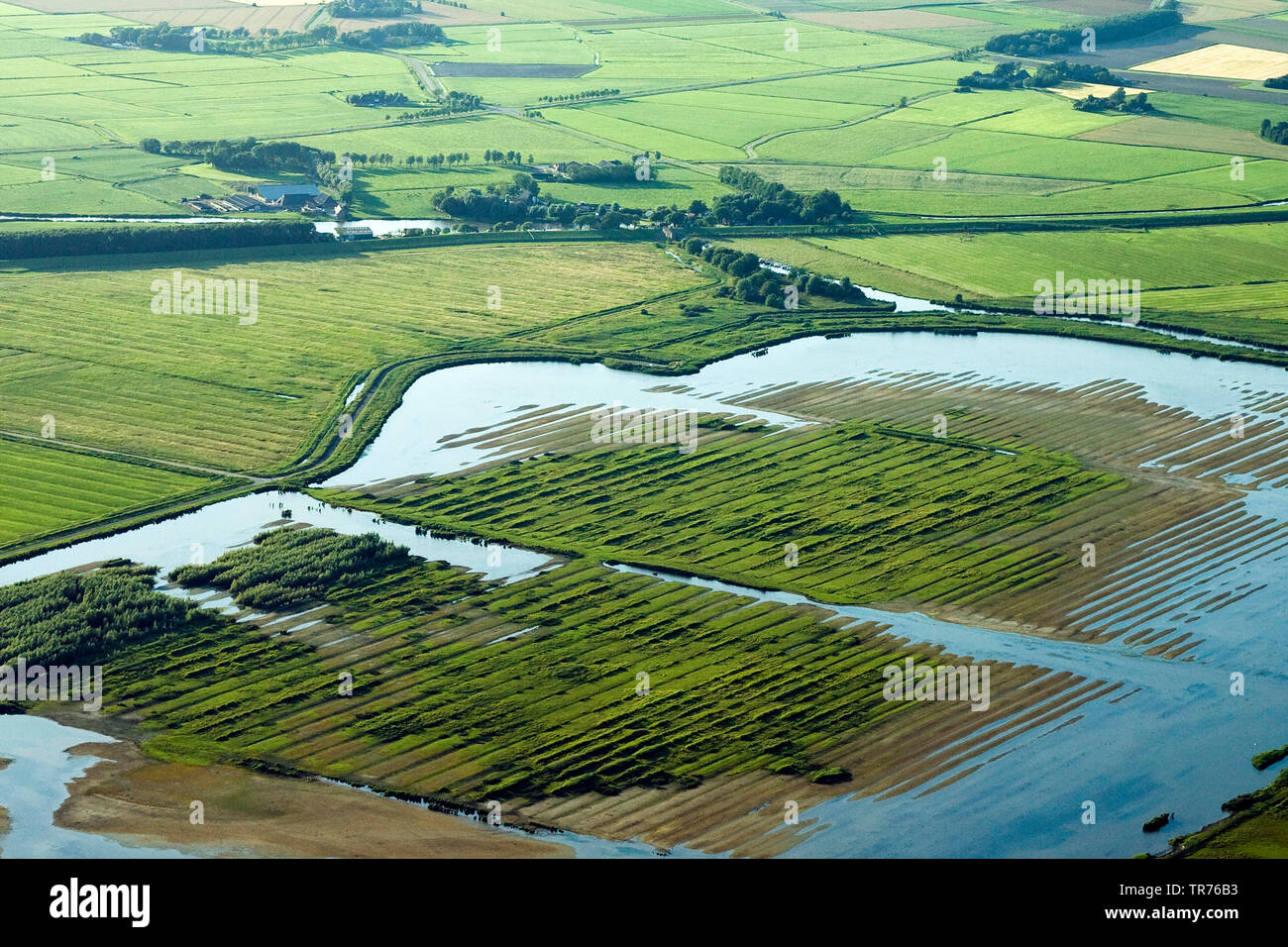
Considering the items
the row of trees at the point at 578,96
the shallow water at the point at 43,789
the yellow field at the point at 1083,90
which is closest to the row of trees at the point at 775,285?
the shallow water at the point at 43,789

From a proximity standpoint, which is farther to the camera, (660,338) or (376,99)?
(376,99)

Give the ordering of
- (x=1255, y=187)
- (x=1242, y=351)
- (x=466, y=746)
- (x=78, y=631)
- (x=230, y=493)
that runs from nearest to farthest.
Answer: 1. (x=466, y=746)
2. (x=78, y=631)
3. (x=230, y=493)
4. (x=1242, y=351)
5. (x=1255, y=187)

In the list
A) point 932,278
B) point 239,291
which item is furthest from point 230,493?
point 932,278

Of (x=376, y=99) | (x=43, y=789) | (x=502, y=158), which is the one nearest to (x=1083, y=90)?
(x=502, y=158)

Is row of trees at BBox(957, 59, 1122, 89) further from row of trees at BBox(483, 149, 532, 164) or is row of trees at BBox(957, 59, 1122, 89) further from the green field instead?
the green field

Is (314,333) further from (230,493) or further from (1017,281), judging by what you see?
(1017,281)

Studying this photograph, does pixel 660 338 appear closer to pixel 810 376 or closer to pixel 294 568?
pixel 810 376
